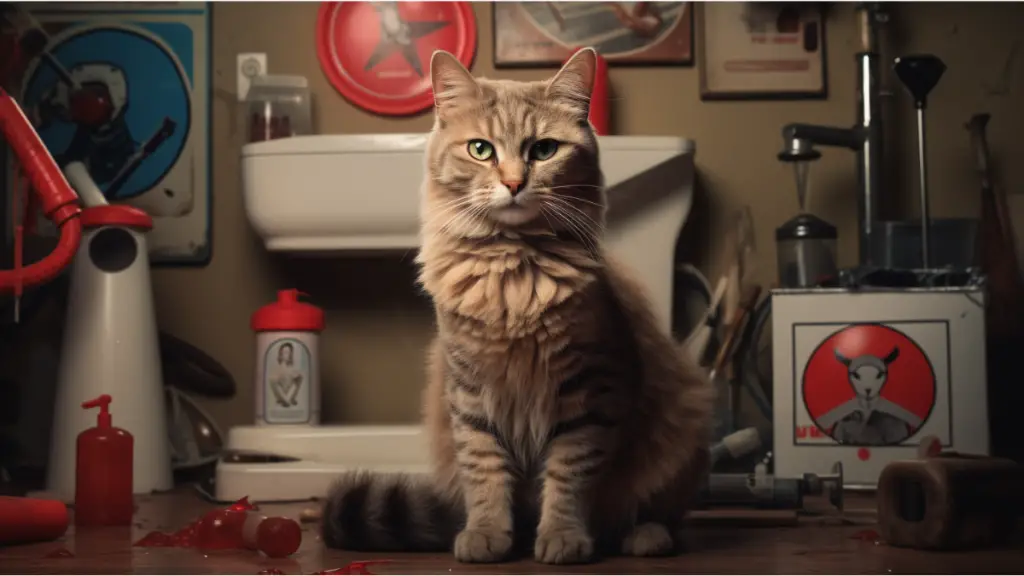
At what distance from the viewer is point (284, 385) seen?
6.61 ft

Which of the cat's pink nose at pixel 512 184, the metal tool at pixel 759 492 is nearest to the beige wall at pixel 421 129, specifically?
the metal tool at pixel 759 492

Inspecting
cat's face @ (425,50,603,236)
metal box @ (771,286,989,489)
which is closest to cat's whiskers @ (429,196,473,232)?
cat's face @ (425,50,603,236)

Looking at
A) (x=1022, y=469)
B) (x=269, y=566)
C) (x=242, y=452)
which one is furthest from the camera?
(x=242, y=452)

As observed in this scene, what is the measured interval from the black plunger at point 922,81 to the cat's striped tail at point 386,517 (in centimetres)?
120

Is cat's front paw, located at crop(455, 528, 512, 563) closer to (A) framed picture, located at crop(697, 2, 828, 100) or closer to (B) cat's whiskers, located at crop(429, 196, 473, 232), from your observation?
(B) cat's whiskers, located at crop(429, 196, 473, 232)

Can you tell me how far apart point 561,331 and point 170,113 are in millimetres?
1463

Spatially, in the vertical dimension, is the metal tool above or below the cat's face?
below

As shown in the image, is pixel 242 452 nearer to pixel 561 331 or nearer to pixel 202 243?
pixel 202 243

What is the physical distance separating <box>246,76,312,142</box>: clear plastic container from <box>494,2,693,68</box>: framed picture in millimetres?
422

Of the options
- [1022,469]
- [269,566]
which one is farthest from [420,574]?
[1022,469]

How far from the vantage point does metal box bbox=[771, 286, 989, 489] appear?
6.31ft

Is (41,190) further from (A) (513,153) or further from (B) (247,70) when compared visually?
(A) (513,153)

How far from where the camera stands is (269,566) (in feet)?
4.06

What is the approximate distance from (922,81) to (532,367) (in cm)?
131
